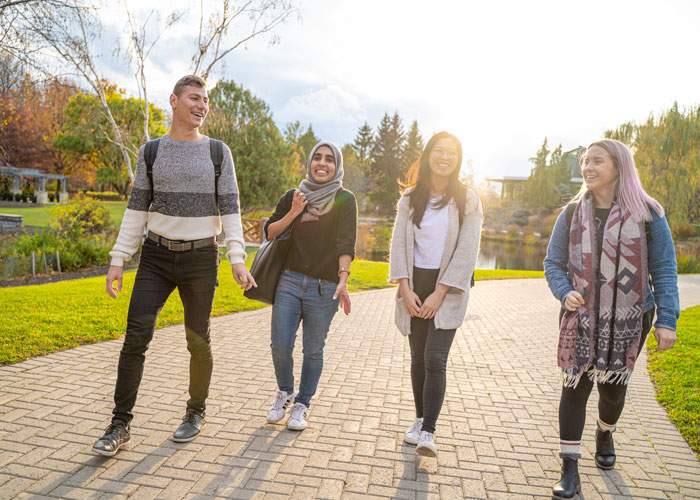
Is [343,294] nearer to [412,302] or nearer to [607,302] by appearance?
[412,302]

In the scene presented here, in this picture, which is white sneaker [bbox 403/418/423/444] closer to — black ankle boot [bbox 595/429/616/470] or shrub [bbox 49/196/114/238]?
black ankle boot [bbox 595/429/616/470]

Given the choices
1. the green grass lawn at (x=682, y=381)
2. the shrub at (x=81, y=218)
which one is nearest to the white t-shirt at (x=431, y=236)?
the green grass lawn at (x=682, y=381)

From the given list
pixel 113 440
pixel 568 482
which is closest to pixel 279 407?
pixel 113 440

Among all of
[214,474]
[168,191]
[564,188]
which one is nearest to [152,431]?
[214,474]

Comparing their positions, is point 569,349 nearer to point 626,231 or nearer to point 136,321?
point 626,231

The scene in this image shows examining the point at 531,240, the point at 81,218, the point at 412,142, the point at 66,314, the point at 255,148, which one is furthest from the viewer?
the point at 412,142

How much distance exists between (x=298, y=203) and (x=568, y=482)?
2.35 m

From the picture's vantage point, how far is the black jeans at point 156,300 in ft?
9.45

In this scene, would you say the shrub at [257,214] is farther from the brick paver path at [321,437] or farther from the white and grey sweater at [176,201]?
the white and grey sweater at [176,201]

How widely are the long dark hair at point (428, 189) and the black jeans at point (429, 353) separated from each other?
1.27 feet

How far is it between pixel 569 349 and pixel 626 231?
2.47 feet

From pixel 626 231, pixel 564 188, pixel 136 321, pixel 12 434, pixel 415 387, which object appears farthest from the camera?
pixel 564 188

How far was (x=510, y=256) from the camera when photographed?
2862 cm

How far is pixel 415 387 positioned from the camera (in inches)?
129
